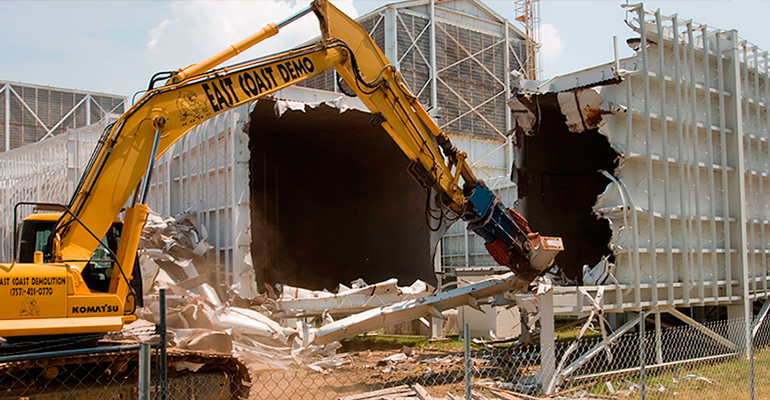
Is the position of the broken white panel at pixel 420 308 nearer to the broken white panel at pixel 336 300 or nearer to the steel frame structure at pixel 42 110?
the broken white panel at pixel 336 300

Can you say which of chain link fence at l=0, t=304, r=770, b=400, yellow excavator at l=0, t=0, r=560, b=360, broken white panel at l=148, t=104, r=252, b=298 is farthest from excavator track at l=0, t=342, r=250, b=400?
broken white panel at l=148, t=104, r=252, b=298

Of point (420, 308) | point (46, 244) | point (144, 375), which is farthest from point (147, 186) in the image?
point (420, 308)

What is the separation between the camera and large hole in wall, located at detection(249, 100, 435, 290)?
16.7m

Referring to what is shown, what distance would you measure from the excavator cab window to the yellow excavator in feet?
0.03

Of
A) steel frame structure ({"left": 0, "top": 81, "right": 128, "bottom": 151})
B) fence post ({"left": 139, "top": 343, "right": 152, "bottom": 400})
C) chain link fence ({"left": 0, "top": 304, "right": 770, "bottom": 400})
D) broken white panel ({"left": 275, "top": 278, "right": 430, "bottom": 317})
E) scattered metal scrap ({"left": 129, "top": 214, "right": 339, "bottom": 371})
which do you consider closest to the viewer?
fence post ({"left": 139, "top": 343, "right": 152, "bottom": 400})

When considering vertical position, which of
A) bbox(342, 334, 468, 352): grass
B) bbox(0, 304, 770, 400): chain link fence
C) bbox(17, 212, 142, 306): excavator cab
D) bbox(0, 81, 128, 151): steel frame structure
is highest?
bbox(0, 81, 128, 151): steel frame structure

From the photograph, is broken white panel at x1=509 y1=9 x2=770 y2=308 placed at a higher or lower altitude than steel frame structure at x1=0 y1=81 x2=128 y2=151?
lower

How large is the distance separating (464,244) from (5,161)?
19981mm

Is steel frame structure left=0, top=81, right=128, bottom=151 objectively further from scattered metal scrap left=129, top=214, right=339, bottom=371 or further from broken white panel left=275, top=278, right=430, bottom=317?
broken white panel left=275, top=278, right=430, bottom=317

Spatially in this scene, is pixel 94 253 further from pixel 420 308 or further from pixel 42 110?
pixel 42 110

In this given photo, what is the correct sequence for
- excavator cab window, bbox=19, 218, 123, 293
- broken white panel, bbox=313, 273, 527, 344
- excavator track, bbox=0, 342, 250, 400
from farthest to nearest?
1. broken white panel, bbox=313, 273, 527, 344
2. excavator cab window, bbox=19, 218, 123, 293
3. excavator track, bbox=0, 342, 250, 400

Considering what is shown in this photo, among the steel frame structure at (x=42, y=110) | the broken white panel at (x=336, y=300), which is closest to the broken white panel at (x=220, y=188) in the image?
the broken white panel at (x=336, y=300)

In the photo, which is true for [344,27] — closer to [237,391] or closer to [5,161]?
[237,391]

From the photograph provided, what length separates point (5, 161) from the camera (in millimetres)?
27953
